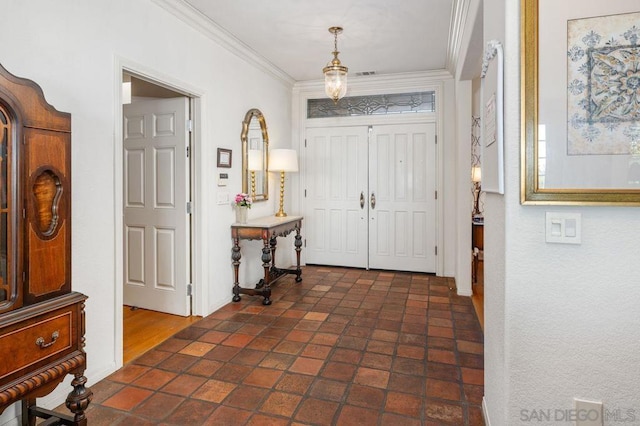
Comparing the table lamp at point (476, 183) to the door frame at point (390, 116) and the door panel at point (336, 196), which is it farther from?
the door panel at point (336, 196)

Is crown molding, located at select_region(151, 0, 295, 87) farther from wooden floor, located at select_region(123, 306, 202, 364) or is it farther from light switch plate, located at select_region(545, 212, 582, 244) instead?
light switch plate, located at select_region(545, 212, 582, 244)

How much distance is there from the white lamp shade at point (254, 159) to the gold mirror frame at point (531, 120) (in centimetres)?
324

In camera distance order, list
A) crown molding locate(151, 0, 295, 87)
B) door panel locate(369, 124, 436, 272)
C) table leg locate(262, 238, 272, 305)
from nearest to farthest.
Answer: crown molding locate(151, 0, 295, 87)
table leg locate(262, 238, 272, 305)
door panel locate(369, 124, 436, 272)

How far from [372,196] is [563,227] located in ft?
13.1

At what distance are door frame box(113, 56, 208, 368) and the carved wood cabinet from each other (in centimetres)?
→ 84

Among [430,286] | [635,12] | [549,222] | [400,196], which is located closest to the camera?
[635,12]

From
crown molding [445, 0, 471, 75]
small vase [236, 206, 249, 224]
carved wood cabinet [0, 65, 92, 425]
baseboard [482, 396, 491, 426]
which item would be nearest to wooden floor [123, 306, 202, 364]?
small vase [236, 206, 249, 224]

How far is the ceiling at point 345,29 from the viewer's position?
10.4 feet

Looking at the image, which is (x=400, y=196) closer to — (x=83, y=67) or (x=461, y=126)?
(x=461, y=126)

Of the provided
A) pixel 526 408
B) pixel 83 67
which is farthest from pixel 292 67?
pixel 526 408

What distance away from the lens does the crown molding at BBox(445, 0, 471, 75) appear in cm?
309

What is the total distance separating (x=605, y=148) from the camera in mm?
1381

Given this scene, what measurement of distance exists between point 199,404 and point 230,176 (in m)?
2.33

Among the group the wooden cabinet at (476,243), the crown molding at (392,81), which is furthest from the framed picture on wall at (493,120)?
the crown molding at (392,81)
